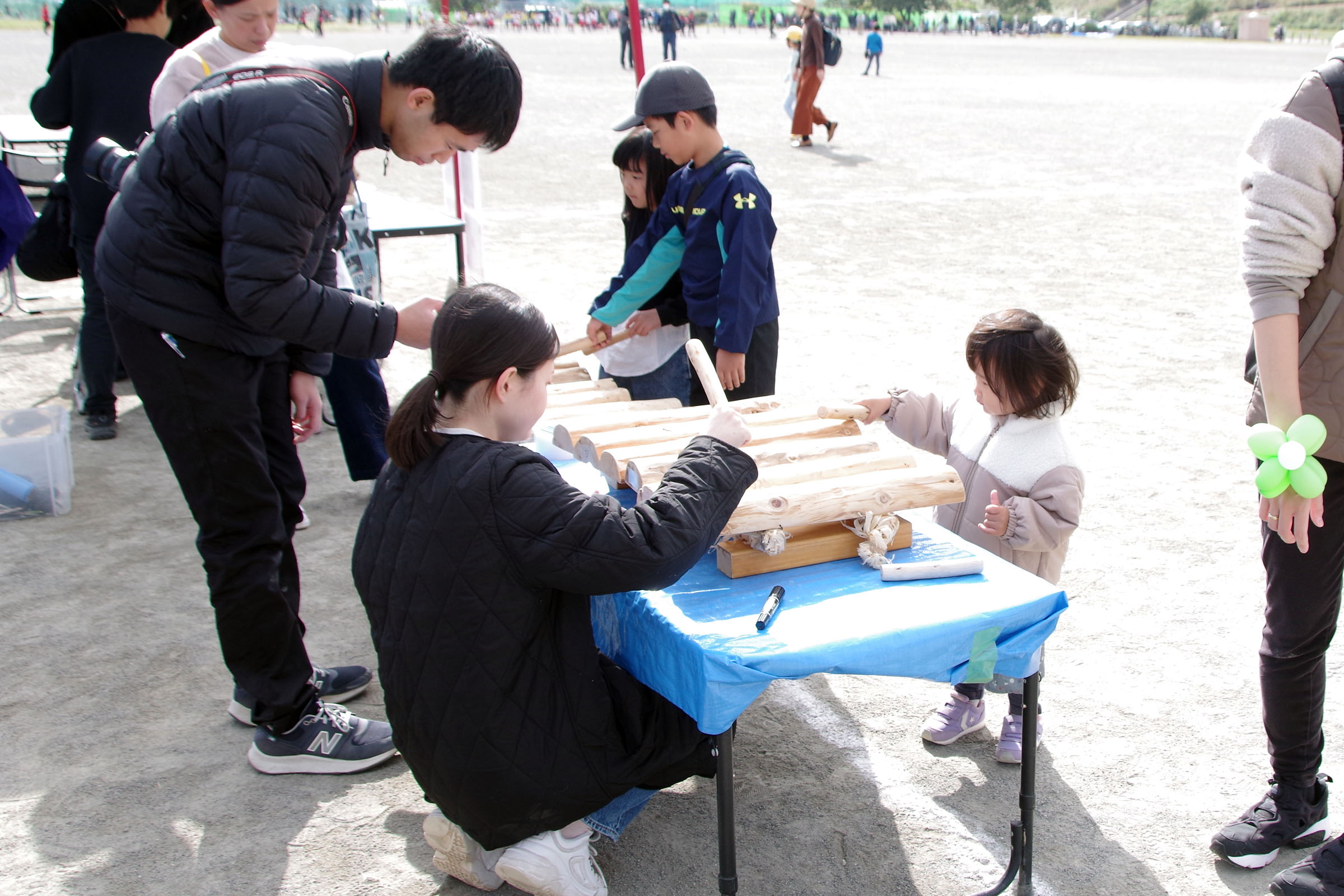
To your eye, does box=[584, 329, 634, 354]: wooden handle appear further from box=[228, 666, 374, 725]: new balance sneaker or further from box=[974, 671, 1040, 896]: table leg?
box=[974, 671, 1040, 896]: table leg

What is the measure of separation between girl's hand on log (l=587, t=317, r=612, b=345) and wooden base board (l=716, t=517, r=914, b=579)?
5.85ft

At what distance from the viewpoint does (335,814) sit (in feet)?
8.11

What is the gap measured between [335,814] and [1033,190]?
32.2 ft

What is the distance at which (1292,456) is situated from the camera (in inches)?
74.8

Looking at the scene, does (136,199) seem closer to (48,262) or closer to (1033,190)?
(48,262)

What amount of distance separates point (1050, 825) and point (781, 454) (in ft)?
3.27

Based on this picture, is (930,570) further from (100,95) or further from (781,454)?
(100,95)

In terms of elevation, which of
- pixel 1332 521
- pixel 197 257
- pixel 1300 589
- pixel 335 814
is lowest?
pixel 335 814

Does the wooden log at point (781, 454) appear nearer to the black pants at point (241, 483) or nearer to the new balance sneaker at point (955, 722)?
the new balance sneaker at point (955, 722)

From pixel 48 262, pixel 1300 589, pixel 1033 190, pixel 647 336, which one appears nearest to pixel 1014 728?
pixel 1300 589

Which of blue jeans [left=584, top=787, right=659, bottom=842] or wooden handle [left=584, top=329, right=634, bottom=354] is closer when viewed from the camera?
blue jeans [left=584, top=787, right=659, bottom=842]

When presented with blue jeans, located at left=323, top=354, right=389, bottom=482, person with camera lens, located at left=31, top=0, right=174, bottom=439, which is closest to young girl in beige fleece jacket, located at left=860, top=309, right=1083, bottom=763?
blue jeans, located at left=323, top=354, right=389, bottom=482

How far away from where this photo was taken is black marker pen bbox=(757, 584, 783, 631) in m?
1.91

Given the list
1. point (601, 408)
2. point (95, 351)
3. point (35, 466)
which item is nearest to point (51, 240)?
point (95, 351)
